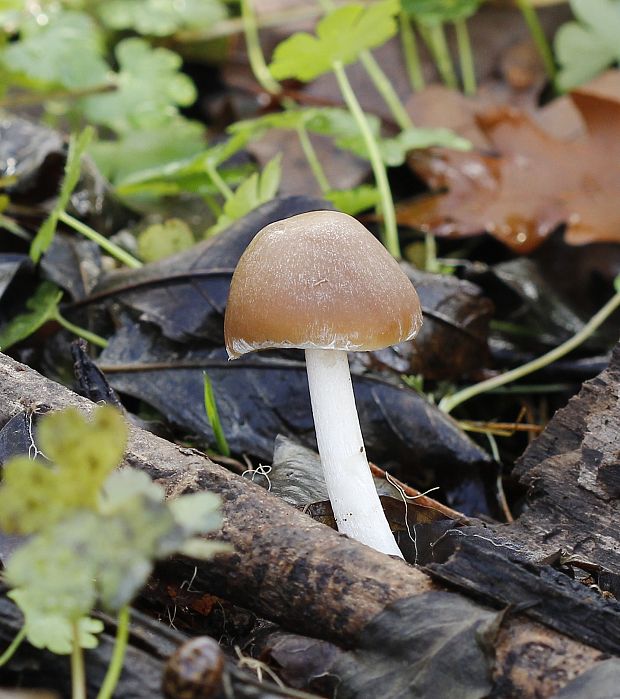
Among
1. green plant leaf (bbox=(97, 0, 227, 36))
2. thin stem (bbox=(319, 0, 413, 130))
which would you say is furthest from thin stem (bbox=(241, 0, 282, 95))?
thin stem (bbox=(319, 0, 413, 130))

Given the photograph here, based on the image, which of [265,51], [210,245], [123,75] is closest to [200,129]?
[123,75]

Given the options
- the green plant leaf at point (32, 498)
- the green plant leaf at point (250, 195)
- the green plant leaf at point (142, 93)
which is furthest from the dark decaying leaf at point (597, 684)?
the green plant leaf at point (142, 93)

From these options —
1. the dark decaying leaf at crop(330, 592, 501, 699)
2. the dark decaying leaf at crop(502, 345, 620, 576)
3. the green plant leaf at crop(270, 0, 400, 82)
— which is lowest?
the dark decaying leaf at crop(502, 345, 620, 576)

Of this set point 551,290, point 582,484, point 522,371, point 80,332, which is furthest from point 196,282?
point 551,290

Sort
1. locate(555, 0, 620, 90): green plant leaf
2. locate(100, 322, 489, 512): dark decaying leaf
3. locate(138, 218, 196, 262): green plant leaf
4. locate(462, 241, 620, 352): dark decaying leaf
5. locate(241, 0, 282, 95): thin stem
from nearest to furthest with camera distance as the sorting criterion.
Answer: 1. locate(100, 322, 489, 512): dark decaying leaf
2. locate(138, 218, 196, 262): green plant leaf
3. locate(462, 241, 620, 352): dark decaying leaf
4. locate(555, 0, 620, 90): green plant leaf
5. locate(241, 0, 282, 95): thin stem

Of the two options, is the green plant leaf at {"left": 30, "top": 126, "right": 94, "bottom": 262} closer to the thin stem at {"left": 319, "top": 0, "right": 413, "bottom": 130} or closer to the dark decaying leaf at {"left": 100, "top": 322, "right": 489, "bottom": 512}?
the dark decaying leaf at {"left": 100, "top": 322, "right": 489, "bottom": 512}

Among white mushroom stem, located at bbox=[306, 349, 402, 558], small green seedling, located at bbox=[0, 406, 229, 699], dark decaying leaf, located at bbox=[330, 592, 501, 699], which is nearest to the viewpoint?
small green seedling, located at bbox=[0, 406, 229, 699]

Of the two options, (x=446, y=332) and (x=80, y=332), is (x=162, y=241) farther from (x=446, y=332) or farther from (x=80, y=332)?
(x=446, y=332)
